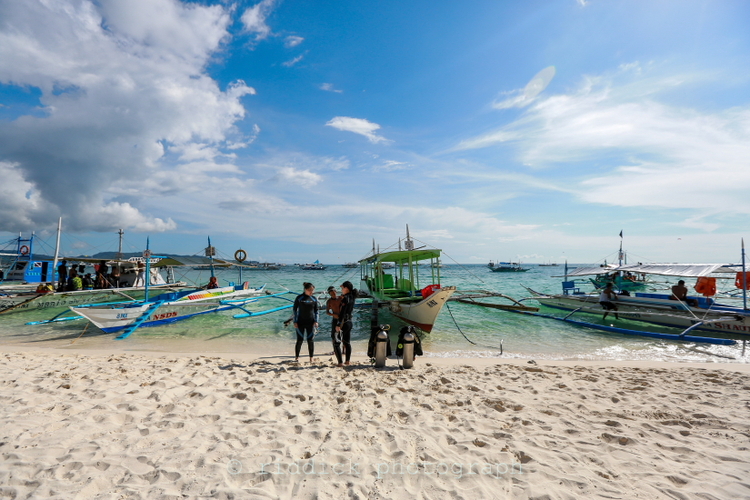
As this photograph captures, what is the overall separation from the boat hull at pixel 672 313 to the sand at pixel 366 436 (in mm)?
9747

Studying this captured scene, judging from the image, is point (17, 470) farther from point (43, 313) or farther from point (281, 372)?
point (43, 313)

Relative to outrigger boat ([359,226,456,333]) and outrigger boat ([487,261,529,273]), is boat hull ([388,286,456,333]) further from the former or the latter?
outrigger boat ([487,261,529,273])

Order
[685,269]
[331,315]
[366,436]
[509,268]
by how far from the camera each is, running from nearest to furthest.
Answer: [366,436], [331,315], [685,269], [509,268]

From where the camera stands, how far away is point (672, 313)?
16.1m

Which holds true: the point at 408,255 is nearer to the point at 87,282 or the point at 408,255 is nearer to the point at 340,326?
the point at 340,326

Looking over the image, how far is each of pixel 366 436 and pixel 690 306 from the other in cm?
1961

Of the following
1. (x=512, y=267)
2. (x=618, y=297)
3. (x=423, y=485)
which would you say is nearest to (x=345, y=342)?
(x=423, y=485)

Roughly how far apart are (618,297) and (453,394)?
1732 centimetres

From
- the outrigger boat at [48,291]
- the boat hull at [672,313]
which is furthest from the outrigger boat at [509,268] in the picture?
the outrigger boat at [48,291]

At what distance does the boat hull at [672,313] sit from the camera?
14.0 meters

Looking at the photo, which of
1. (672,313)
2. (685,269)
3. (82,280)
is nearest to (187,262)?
(82,280)

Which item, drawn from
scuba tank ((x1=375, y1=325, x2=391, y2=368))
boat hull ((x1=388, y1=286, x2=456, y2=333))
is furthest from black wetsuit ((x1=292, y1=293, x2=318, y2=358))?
boat hull ((x1=388, y1=286, x2=456, y2=333))

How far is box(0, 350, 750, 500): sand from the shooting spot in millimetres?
3467

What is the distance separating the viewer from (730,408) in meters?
5.58
